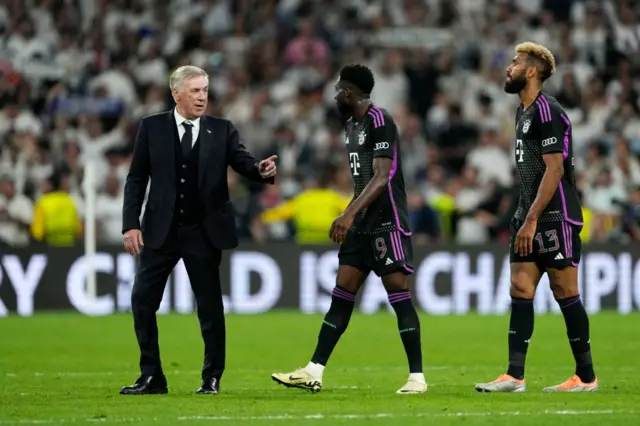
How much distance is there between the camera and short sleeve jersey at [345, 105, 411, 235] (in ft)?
32.8

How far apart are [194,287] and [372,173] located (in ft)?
5.07

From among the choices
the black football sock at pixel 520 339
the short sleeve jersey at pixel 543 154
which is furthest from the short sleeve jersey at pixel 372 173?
the black football sock at pixel 520 339

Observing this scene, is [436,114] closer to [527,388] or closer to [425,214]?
[425,214]

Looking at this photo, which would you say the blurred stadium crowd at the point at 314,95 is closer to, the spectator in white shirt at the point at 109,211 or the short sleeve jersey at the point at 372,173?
the spectator in white shirt at the point at 109,211

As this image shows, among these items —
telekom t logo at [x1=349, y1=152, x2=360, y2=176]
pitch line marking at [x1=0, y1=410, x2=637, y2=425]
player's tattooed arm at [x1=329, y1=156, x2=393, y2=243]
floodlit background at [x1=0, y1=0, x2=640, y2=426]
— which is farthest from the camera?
floodlit background at [x1=0, y1=0, x2=640, y2=426]

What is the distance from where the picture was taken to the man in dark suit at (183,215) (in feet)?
33.0

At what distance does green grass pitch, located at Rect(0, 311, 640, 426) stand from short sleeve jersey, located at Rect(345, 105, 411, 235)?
1243mm

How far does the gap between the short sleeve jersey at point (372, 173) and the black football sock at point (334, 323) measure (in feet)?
1.62

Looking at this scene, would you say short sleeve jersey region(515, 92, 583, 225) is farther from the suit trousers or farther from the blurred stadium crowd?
the blurred stadium crowd

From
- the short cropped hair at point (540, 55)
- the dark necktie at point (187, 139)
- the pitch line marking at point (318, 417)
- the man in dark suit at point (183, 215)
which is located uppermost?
the short cropped hair at point (540, 55)

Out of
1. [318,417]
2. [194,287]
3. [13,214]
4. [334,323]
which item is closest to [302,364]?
[334,323]

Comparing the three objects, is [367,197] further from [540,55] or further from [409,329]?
[540,55]

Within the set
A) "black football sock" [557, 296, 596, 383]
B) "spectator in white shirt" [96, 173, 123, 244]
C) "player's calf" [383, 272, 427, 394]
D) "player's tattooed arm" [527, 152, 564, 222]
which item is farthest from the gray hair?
"spectator in white shirt" [96, 173, 123, 244]

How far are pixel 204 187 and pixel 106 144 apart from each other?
523 inches
